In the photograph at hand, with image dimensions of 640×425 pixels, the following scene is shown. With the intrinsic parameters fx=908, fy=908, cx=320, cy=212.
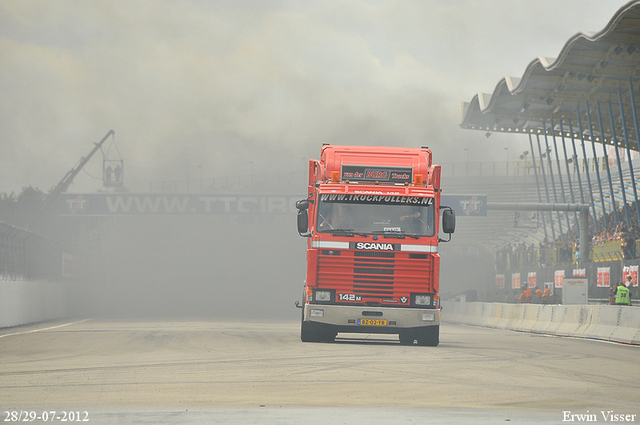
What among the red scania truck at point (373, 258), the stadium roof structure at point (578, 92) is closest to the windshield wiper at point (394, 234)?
the red scania truck at point (373, 258)

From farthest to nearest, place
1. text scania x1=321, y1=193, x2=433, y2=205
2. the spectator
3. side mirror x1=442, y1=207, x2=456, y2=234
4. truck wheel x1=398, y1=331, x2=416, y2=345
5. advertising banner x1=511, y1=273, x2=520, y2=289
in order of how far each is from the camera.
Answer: advertising banner x1=511, y1=273, x2=520, y2=289 < the spectator < truck wheel x1=398, y1=331, x2=416, y2=345 < text scania x1=321, y1=193, x2=433, y2=205 < side mirror x1=442, y1=207, x2=456, y2=234

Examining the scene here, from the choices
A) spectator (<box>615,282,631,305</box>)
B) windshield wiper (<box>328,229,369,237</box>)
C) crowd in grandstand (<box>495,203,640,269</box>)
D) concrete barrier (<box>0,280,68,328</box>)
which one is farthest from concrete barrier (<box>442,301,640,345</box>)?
concrete barrier (<box>0,280,68,328</box>)

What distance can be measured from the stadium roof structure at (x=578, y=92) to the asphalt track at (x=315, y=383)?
21.1 metres

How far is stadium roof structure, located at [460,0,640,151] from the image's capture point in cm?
3650

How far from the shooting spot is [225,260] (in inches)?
3285

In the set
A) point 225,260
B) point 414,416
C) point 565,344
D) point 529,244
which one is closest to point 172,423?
point 414,416

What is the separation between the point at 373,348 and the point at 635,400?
8.16m

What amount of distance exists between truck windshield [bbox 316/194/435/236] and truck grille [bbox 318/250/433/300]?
0.45 meters

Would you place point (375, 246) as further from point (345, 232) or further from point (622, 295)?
point (622, 295)

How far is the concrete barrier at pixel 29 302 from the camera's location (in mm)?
27953

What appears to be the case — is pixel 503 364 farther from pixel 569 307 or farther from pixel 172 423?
pixel 569 307

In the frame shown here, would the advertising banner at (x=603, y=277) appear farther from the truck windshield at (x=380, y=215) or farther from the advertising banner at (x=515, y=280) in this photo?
the truck windshield at (x=380, y=215)

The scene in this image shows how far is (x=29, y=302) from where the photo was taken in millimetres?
32031

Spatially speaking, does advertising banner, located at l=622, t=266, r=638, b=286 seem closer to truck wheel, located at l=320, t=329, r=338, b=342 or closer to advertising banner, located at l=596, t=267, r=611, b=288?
advertising banner, located at l=596, t=267, r=611, b=288
